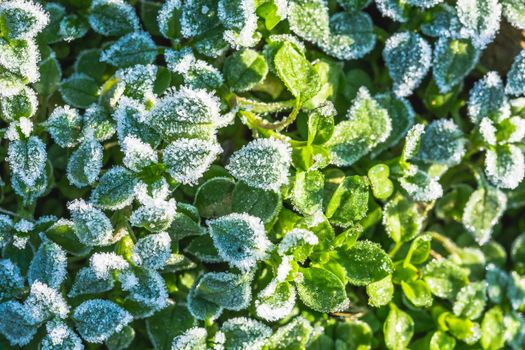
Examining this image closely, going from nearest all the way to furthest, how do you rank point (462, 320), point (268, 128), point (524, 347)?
1. point (268, 128)
2. point (462, 320)
3. point (524, 347)

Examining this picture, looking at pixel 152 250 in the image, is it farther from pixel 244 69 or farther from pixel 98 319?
pixel 244 69

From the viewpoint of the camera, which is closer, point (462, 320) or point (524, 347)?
point (462, 320)

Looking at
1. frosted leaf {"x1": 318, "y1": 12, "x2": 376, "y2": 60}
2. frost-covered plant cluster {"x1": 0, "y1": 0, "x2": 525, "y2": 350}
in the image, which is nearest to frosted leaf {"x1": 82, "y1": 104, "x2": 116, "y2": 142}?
frost-covered plant cluster {"x1": 0, "y1": 0, "x2": 525, "y2": 350}

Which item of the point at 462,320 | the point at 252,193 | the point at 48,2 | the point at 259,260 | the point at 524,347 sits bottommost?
the point at 524,347

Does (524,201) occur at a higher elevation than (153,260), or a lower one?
lower

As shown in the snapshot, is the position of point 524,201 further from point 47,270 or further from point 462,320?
point 47,270

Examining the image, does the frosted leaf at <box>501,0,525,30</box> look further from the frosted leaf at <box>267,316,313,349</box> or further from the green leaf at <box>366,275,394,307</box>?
the frosted leaf at <box>267,316,313,349</box>

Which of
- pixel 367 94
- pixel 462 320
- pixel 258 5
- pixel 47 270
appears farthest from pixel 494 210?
pixel 47 270

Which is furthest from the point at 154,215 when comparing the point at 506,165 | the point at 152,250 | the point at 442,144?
the point at 506,165
